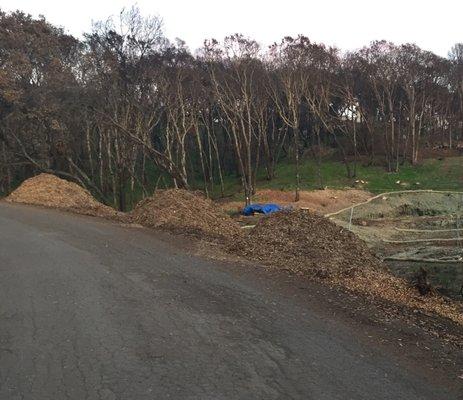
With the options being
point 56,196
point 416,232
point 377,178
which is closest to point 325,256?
point 56,196

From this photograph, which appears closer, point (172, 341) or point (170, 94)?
point (172, 341)

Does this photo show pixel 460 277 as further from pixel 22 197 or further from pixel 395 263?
pixel 22 197

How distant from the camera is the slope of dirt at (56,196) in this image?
1919 centimetres

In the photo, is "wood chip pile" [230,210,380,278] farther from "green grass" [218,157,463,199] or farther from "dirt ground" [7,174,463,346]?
"green grass" [218,157,463,199]

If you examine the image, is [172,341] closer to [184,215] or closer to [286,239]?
[286,239]

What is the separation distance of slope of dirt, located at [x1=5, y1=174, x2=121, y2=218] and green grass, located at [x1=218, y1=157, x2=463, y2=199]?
838 inches

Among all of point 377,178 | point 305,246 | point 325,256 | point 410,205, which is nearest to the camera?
point 325,256

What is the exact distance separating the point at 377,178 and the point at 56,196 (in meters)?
30.1

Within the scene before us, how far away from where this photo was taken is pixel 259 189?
143ft

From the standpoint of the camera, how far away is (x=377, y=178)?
4378cm

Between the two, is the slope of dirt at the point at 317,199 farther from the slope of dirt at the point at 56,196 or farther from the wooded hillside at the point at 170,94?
the slope of dirt at the point at 56,196

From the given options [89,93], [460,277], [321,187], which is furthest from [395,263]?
[321,187]

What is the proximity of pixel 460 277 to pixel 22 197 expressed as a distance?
54.3 ft

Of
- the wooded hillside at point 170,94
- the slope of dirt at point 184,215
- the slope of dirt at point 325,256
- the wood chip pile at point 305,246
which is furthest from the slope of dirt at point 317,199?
the slope of dirt at point 325,256
